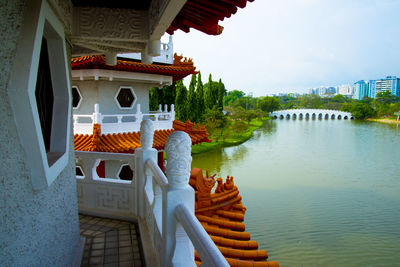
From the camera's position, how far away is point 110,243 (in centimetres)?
295

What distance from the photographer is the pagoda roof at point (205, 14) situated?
216 centimetres

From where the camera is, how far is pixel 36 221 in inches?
61.4

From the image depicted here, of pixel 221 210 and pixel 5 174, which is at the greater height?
pixel 5 174

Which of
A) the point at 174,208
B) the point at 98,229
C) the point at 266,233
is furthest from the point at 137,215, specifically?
the point at 266,233

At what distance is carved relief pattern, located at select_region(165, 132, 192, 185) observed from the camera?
66.2 inches

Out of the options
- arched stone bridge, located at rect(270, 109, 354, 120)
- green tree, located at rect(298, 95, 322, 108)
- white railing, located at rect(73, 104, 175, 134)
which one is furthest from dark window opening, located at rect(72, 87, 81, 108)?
green tree, located at rect(298, 95, 322, 108)

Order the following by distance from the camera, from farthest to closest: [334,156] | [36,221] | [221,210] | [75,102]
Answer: [334,156], [75,102], [221,210], [36,221]

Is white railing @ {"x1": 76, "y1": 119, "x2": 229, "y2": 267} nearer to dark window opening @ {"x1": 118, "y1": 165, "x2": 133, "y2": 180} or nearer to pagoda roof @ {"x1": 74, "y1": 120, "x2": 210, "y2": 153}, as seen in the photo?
pagoda roof @ {"x1": 74, "y1": 120, "x2": 210, "y2": 153}

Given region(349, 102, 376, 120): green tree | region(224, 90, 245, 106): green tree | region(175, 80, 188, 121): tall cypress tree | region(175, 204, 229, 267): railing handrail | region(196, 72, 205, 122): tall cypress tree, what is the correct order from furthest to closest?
region(224, 90, 245, 106): green tree, region(349, 102, 376, 120): green tree, region(196, 72, 205, 122): tall cypress tree, region(175, 80, 188, 121): tall cypress tree, region(175, 204, 229, 267): railing handrail

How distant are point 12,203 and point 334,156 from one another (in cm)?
2433

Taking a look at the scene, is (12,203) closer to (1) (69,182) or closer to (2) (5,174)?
(2) (5,174)

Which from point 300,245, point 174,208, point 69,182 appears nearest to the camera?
point 174,208

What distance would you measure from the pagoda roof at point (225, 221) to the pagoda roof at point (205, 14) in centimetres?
266

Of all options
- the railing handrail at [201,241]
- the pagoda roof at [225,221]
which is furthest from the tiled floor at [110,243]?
the pagoda roof at [225,221]
